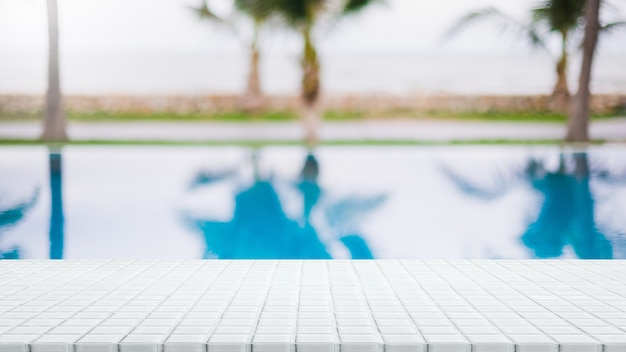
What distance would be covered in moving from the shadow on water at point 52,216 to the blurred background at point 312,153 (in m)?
0.02

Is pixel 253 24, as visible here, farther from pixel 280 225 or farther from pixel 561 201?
pixel 280 225

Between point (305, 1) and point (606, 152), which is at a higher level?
point (305, 1)

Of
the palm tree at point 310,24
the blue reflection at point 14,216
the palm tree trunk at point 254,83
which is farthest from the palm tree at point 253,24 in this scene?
the blue reflection at point 14,216

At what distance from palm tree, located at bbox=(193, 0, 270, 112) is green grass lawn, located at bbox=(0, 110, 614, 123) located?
18.0 inches

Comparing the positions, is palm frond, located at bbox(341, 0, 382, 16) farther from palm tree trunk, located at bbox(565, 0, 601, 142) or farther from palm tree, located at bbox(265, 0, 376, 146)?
palm tree trunk, located at bbox(565, 0, 601, 142)

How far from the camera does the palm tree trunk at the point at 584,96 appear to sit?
10008 millimetres

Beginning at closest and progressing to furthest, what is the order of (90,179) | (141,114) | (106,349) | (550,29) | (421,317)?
(106,349), (421,317), (90,179), (550,29), (141,114)

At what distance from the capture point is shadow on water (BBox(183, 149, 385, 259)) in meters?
4.80

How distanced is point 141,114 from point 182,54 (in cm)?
1915

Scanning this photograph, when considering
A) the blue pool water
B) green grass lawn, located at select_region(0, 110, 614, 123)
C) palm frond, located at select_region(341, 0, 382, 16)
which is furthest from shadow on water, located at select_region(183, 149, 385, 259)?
green grass lawn, located at select_region(0, 110, 614, 123)

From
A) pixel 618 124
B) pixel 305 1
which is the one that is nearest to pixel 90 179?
pixel 305 1

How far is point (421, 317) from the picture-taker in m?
2.49

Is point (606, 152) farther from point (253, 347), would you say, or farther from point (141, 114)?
point (141, 114)

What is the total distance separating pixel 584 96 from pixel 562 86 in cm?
442
